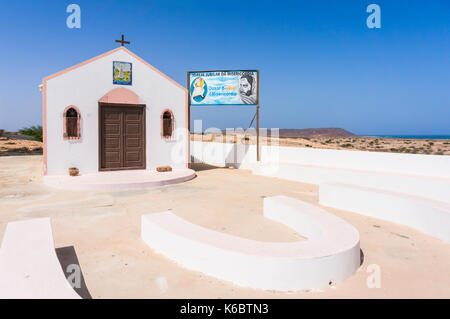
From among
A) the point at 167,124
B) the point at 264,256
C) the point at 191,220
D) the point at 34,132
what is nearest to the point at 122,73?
the point at 167,124

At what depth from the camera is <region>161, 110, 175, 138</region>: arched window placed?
12607 mm

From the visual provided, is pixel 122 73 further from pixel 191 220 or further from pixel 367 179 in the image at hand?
pixel 367 179

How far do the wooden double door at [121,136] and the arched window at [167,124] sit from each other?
2.74ft

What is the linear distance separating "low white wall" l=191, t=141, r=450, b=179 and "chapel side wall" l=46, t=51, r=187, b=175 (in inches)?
141

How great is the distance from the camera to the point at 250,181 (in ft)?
38.0

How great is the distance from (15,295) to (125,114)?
981 cm

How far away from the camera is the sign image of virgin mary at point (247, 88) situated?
565 inches

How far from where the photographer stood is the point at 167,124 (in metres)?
12.7

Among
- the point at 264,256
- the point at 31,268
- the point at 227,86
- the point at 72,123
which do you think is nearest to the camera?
the point at 31,268

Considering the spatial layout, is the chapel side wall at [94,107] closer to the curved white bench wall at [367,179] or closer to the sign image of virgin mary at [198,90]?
the sign image of virgin mary at [198,90]

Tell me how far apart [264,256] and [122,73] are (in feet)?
32.8

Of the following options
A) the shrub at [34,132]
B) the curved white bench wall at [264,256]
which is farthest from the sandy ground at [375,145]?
the curved white bench wall at [264,256]
